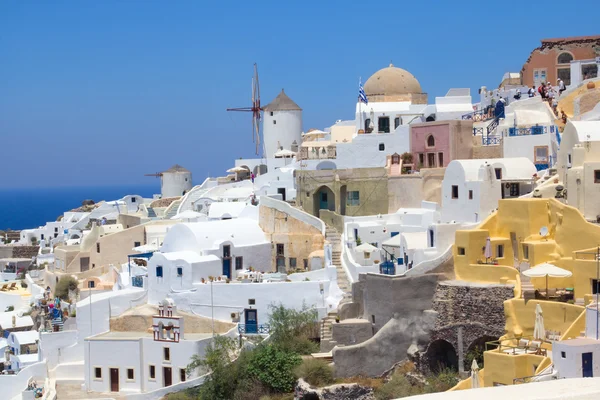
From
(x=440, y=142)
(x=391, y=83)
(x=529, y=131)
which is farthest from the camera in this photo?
(x=391, y=83)

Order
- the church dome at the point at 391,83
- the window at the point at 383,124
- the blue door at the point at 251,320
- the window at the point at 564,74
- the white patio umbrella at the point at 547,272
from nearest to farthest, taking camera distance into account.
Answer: the white patio umbrella at the point at 547,272, the blue door at the point at 251,320, the window at the point at 383,124, the window at the point at 564,74, the church dome at the point at 391,83

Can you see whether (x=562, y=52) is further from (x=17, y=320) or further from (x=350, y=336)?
(x=17, y=320)

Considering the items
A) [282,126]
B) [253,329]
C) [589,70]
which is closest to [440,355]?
[253,329]

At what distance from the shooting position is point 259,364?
91.8 ft

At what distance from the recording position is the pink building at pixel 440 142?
3709 cm

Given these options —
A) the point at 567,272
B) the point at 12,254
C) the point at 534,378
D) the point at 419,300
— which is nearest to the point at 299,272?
the point at 419,300

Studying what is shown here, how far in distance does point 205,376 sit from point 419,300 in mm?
7607

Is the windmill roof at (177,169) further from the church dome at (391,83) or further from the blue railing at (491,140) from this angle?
the blue railing at (491,140)

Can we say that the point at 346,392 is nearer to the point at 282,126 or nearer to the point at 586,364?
the point at 586,364

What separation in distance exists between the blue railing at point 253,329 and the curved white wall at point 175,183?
96.4 feet

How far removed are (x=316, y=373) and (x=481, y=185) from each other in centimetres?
893

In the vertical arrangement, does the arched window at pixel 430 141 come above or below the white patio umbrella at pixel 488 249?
above

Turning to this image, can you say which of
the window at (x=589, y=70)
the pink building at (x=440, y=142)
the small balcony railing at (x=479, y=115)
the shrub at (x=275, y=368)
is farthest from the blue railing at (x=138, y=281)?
the window at (x=589, y=70)

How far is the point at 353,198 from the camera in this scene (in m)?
38.4
